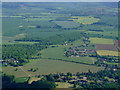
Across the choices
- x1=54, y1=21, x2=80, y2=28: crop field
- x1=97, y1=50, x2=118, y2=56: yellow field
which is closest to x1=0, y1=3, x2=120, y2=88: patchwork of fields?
x1=97, y1=50, x2=118, y2=56: yellow field

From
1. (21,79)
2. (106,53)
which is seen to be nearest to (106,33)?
(106,53)

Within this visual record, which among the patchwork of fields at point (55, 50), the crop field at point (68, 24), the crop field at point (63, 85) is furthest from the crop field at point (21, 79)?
the crop field at point (68, 24)

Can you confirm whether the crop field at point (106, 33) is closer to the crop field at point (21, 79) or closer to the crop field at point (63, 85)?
the crop field at point (63, 85)

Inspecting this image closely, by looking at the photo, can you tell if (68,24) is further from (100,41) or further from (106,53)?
(106,53)

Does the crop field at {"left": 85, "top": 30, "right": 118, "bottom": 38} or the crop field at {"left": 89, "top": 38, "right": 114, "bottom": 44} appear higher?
the crop field at {"left": 85, "top": 30, "right": 118, "bottom": 38}

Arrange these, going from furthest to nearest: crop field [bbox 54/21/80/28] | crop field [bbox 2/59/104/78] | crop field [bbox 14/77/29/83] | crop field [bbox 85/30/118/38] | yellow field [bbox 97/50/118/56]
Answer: crop field [bbox 54/21/80/28], crop field [bbox 85/30/118/38], yellow field [bbox 97/50/118/56], crop field [bbox 2/59/104/78], crop field [bbox 14/77/29/83]

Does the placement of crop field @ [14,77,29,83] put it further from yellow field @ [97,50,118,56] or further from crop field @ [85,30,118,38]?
crop field @ [85,30,118,38]

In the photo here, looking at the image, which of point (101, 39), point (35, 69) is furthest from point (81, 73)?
point (101, 39)

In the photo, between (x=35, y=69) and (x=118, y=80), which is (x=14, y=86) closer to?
(x=35, y=69)
